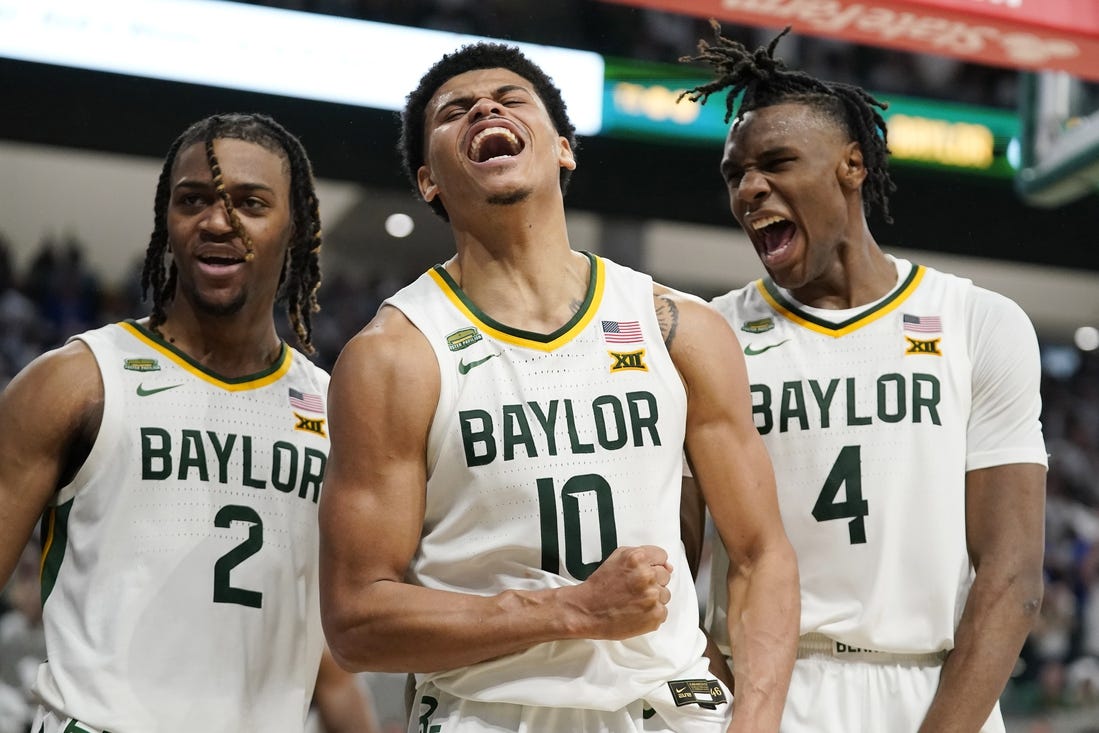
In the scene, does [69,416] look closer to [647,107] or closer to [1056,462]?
[647,107]

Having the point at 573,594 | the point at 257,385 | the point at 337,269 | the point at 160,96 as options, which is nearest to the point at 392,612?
the point at 573,594

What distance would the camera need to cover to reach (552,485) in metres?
2.50

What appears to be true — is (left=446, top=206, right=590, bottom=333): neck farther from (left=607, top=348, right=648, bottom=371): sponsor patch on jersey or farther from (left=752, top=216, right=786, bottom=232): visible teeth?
(left=752, top=216, right=786, bottom=232): visible teeth

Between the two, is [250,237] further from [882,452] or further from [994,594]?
[994,594]

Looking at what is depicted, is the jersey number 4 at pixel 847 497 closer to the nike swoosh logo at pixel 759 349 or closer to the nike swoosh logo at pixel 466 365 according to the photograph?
the nike swoosh logo at pixel 759 349

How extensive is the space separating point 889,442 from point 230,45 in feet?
27.1

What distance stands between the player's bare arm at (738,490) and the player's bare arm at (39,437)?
136 cm

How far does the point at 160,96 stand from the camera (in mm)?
10531

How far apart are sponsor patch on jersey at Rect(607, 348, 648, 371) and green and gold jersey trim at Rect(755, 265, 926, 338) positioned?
2.18 ft

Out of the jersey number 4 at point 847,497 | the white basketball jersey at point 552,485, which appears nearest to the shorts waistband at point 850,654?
the jersey number 4 at point 847,497

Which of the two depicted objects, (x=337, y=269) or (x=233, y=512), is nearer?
(x=233, y=512)

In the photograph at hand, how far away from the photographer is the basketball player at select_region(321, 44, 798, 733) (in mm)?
2404

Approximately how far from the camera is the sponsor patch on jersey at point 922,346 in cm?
308

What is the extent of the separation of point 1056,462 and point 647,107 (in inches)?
264
